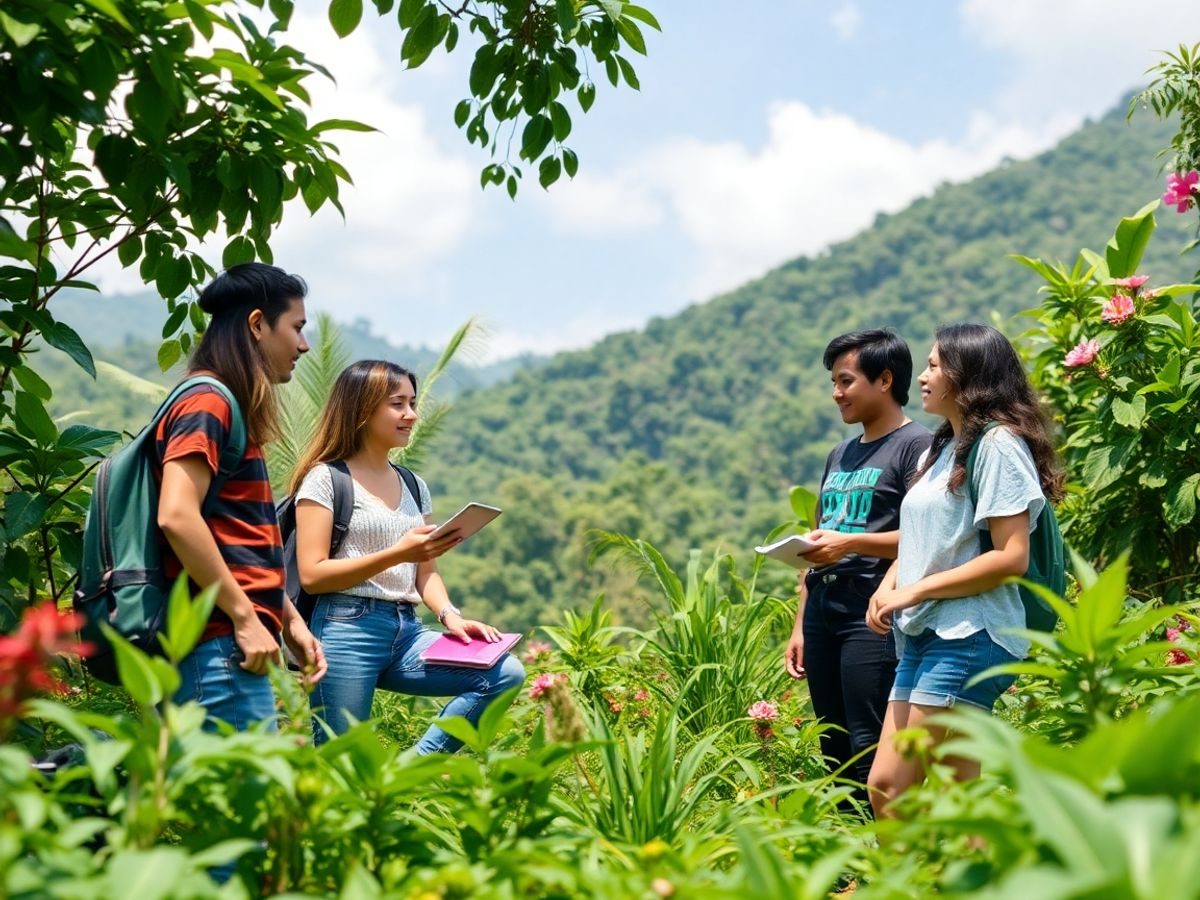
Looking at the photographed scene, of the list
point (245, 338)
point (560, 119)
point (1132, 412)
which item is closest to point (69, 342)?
point (245, 338)

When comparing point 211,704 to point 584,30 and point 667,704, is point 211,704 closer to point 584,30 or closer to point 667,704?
point 584,30

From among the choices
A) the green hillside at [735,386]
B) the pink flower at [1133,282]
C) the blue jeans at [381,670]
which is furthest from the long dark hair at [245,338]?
the green hillside at [735,386]

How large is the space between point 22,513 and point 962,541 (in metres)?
2.06

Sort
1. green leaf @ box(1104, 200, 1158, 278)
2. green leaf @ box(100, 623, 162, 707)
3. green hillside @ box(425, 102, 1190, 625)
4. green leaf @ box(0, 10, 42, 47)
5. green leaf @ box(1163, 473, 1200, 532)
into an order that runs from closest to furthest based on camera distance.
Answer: green leaf @ box(100, 623, 162, 707) → green leaf @ box(0, 10, 42, 47) → green leaf @ box(1163, 473, 1200, 532) → green leaf @ box(1104, 200, 1158, 278) → green hillside @ box(425, 102, 1190, 625)

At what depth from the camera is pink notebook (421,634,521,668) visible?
9.89ft

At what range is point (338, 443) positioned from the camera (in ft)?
10.5

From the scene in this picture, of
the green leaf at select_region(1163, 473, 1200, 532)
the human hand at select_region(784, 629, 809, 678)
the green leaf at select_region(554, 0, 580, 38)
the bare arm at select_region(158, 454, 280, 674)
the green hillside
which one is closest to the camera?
the bare arm at select_region(158, 454, 280, 674)

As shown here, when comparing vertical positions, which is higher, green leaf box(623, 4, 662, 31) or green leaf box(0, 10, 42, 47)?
green leaf box(623, 4, 662, 31)

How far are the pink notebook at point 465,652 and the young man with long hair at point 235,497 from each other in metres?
0.47

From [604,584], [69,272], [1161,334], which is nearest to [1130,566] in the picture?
[1161,334]

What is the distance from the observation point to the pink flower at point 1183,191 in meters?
4.30

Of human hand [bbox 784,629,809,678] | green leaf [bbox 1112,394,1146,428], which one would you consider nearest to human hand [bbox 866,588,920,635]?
human hand [bbox 784,629,809,678]

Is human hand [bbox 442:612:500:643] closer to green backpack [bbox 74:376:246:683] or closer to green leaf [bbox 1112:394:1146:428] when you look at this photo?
green backpack [bbox 74:376:246:683]

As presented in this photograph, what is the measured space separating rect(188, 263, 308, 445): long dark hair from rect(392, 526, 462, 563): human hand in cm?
50
